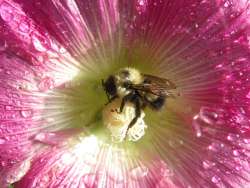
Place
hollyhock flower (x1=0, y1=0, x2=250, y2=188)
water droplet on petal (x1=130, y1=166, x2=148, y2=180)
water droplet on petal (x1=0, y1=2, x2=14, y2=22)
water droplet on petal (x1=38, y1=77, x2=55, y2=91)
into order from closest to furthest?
water droplet on petal (x1=0, y1=2, x2=14, y2=22) < hollyhock flower (x1=0, y1=0, x2=250, y2=188) < water droplet on petal (x1=38, y1=77, x2=55, y2=91) < water droplet on petal (x1=130, y1=166, x2=148, y2=180)

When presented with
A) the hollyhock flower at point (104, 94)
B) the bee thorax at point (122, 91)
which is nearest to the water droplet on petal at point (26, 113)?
the hollyhock flower at point (104, 94)

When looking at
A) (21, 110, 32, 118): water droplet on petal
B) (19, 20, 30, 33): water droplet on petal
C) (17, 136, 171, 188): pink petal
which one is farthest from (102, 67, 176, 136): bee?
(19, 20, 30, 33): water droplet on petal

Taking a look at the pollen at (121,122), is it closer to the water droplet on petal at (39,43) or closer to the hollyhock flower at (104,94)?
the hollyhock flower at (104,94)

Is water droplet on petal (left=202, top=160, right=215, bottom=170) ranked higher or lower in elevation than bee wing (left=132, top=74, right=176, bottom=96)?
lower

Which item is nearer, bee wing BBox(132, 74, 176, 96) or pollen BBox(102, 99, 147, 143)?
bee wing BBox(132, 74, 176, 96)

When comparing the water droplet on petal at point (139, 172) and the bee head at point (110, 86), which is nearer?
the bee head at point (110, 86)

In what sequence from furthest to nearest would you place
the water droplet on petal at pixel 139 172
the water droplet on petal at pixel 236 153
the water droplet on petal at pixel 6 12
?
the water droplet on petal at pixel 139 172, the water droplet on petal at pixel 236 153, the water droplet on petal at pixel 6 12

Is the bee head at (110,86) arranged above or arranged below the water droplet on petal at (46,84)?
below

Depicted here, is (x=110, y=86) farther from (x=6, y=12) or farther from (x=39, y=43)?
(x=6, y=12)

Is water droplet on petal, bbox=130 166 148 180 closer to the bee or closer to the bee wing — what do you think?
the bee
